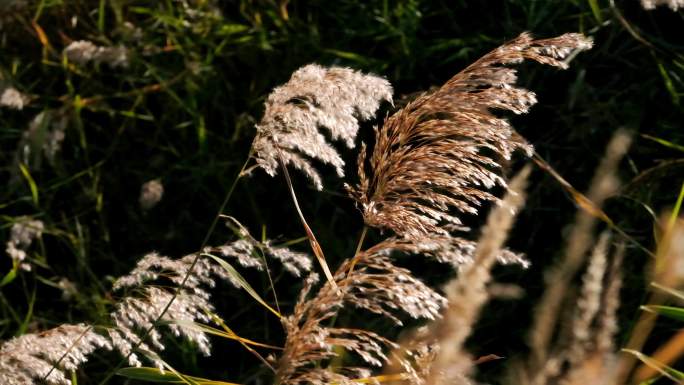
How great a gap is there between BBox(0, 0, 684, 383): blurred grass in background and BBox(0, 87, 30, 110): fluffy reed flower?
6 cm

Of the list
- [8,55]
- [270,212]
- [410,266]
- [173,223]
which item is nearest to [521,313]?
[410,266]

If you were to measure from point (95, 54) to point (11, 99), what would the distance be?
25 cm

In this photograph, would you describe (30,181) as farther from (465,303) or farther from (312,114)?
(465,303)

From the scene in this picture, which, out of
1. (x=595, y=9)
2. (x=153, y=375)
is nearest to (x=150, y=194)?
(x=153, y=375)

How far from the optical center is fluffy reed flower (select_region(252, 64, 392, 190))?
4.51ft

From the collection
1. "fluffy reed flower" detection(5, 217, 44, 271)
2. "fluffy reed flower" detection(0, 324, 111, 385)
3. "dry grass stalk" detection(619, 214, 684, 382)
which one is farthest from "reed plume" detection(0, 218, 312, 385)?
"fluffy reed flower" detection(5, 217, 44, 271)

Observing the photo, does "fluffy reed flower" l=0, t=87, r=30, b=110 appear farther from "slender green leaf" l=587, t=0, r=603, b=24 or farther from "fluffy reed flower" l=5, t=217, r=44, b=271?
"slender green leaf" l=587, t=0, r=603, b=24

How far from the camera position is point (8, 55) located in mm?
2695

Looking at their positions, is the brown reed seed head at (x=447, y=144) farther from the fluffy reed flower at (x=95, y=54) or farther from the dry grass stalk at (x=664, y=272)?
the fluffy reed flower at (x=95, y=54)

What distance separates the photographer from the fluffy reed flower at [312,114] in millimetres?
1375

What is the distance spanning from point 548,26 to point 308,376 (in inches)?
55.1

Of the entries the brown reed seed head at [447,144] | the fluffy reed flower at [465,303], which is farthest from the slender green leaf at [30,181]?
the fluffy reed flower at [465,303]

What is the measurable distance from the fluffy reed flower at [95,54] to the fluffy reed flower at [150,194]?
346 millimetres

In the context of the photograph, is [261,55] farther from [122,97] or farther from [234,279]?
[234,279]
